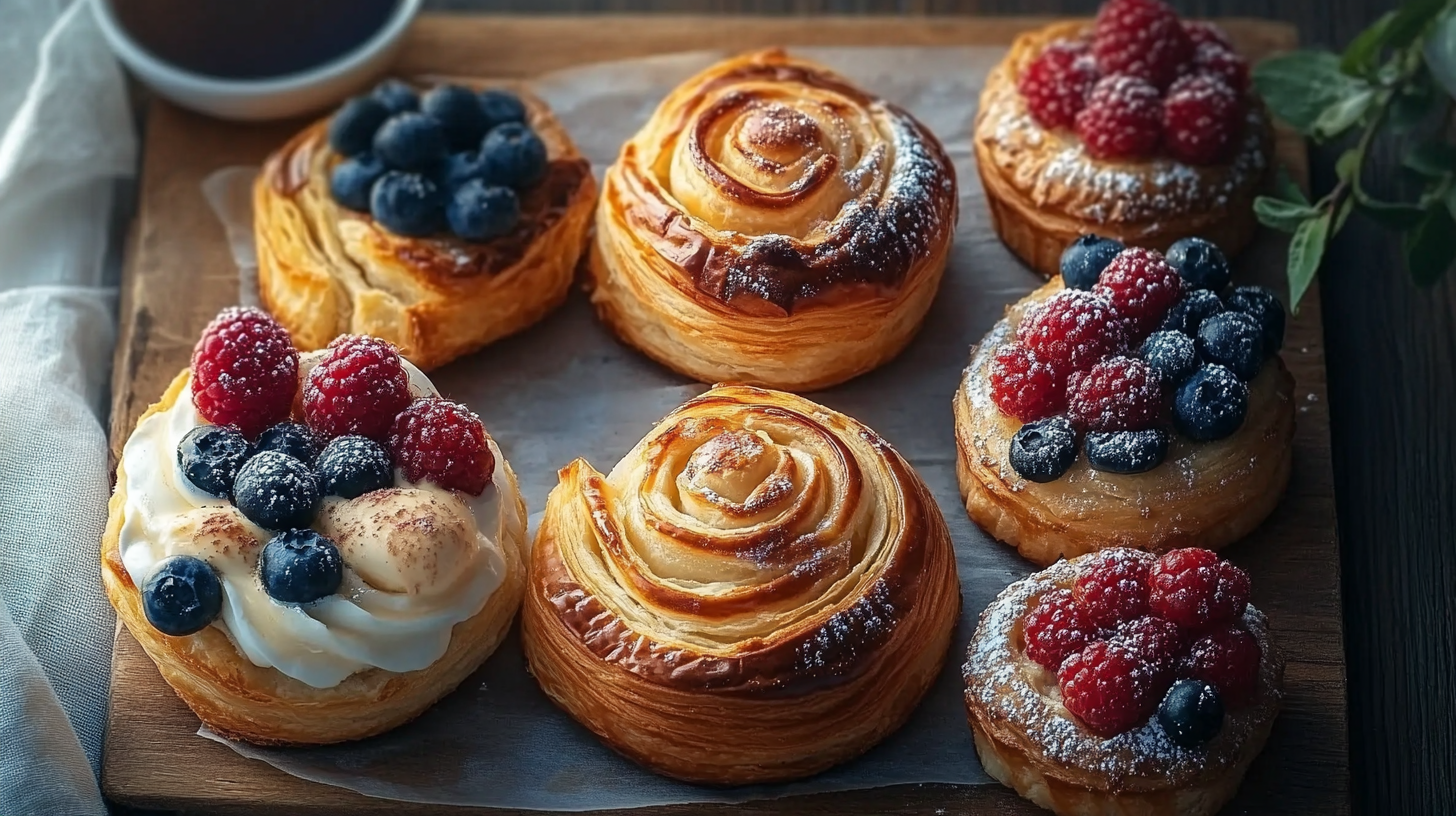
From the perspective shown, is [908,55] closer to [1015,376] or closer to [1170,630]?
[1015,376]

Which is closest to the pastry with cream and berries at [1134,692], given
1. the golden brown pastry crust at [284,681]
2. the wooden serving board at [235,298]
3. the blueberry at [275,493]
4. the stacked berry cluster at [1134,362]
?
the wooden serving board at [235,298]

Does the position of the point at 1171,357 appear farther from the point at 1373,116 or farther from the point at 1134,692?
the point at 1373,116

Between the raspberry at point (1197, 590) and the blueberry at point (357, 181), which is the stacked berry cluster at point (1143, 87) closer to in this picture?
the raspberry at point (1197, 590)

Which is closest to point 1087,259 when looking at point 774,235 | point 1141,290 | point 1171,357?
point 1141,290

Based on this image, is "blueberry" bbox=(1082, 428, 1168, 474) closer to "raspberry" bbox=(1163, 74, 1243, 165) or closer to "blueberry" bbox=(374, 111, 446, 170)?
"raspberry" bbox=(1163, 74, 1243, 165)

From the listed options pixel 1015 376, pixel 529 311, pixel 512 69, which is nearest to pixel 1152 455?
pixel 1015 376

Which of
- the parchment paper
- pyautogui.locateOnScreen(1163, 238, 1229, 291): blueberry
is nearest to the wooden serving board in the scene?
the parchment paper
